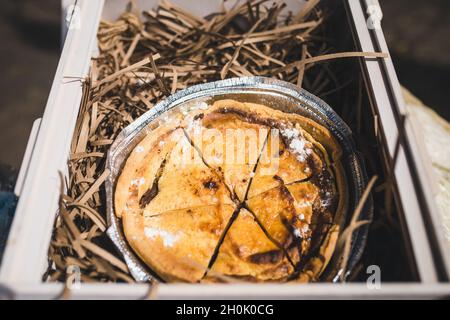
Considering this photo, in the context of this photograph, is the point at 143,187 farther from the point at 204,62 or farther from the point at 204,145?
the point at 204,62

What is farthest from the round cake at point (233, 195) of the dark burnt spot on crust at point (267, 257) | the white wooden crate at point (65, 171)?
the white wooden crate at point (65, 171)

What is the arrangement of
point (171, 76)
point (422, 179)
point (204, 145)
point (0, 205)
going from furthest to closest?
point (171, 76)
point (0, 205)
point (204, 145)
point (422, 179)

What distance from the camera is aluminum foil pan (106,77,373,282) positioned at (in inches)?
46.6

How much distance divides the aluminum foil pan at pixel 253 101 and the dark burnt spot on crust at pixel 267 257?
0.16m

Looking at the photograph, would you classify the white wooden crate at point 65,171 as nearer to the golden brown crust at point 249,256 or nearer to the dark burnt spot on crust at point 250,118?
the golden brown crust at point 249,256

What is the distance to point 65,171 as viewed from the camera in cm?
127

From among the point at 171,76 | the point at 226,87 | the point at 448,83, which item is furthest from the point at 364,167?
the point at 448,83

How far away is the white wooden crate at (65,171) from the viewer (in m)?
0.96

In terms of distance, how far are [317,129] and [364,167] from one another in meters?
0.20

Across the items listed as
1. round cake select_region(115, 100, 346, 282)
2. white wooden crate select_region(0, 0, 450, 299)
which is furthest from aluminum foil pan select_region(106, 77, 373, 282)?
white wooden crate select_region(0, 0, 450, 299)

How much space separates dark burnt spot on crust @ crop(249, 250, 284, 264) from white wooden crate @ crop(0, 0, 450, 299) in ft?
0.66

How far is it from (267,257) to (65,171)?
693 millimetres

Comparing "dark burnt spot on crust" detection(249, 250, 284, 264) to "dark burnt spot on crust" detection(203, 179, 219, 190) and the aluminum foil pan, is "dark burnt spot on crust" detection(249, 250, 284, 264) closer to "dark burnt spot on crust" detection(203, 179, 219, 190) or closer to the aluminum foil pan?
the aluminum foil pan
